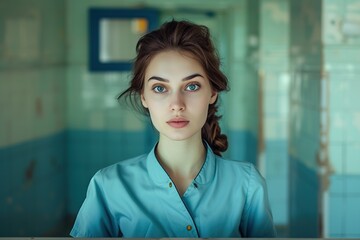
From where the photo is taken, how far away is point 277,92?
5.06 metres

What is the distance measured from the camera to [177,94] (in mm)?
1378

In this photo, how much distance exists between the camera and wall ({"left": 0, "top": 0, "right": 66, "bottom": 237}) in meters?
3.75

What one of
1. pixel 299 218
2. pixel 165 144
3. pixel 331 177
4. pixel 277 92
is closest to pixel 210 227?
pixel 165 144

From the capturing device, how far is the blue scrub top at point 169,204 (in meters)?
1.38

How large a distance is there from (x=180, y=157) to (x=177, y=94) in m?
0.18

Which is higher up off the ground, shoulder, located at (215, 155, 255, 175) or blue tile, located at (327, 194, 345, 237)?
shoulder, located at (215, 155, 255, 175)

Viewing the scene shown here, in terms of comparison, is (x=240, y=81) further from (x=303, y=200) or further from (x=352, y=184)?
(x=352, y=184)

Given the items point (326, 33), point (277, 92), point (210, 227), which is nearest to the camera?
point (210, 227)

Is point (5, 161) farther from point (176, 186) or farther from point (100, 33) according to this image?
point (176, 186)

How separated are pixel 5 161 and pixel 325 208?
6.56 feet

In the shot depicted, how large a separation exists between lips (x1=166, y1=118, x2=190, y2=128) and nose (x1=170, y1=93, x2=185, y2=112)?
0.03 metres

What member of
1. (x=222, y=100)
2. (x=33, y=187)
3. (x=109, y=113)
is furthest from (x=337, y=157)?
(x=109, y=113)

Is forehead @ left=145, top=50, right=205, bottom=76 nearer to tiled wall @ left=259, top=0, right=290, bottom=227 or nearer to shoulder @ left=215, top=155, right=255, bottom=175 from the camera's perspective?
shoulder @ left=215, top=155, right=255, bottom=175

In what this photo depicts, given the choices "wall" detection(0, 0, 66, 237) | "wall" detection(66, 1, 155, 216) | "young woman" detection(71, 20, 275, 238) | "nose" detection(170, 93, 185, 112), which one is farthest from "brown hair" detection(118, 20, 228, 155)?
"wall" detection(66, 1, 155, 216)
